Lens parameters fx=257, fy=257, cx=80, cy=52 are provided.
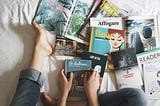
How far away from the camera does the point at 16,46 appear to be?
1.09 m

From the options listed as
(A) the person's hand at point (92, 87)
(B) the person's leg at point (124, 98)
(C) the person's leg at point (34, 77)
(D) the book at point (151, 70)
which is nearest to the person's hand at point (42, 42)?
(C) the person's leg at point (34, 77)

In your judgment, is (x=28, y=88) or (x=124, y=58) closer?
(x=28, y=88)

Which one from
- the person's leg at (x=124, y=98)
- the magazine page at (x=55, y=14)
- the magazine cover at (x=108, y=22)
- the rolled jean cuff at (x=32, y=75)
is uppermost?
the magazine page at (x=55, y=14)

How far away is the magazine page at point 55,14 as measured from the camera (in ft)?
3.78

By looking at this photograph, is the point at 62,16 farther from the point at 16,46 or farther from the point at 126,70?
the point at 126,70

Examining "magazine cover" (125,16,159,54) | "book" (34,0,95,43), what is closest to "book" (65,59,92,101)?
"book" (34,0,95,43)

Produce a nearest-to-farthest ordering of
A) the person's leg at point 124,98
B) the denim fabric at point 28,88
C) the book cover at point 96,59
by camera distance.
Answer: the denim fabric at point 28,88 → the person's leg at point 124,98 → the book cover at point 96,59

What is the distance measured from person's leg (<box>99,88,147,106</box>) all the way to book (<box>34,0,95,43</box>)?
280mm

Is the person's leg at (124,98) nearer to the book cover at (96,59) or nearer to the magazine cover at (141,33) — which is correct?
the book cover at (96,59)

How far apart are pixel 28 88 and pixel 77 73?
0.26 metres

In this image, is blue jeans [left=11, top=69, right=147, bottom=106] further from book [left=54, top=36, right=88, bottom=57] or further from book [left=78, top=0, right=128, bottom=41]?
book [left=78, top=0, right=128, bottom=41]

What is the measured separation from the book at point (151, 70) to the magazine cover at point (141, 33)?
0.03 metres

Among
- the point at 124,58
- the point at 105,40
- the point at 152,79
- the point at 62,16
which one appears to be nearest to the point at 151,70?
the point at 152,79

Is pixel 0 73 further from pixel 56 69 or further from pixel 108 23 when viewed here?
pixel 108 23
